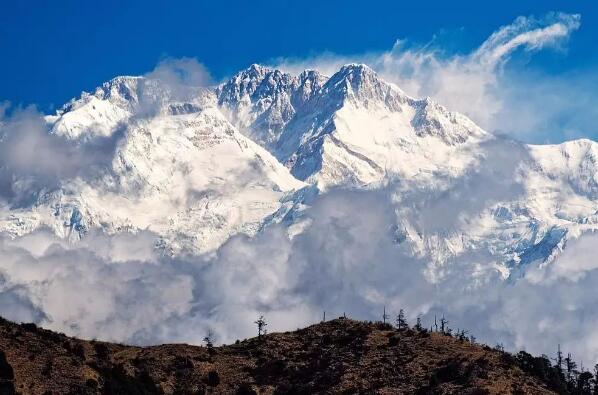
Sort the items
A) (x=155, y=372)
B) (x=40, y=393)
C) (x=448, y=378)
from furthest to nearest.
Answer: (x=155, y=372) < (x=448, y=378) < (x=40, y=393)

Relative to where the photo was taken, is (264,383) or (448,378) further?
(264,383)

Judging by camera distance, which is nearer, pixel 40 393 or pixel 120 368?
pixel 40 393

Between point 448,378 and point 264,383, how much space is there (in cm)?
3545

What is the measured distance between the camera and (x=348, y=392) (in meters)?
185

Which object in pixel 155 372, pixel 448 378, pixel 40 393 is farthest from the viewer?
pixel 155 372

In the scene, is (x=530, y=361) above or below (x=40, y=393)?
above

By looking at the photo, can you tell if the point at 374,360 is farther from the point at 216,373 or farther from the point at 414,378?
the point at 216,373

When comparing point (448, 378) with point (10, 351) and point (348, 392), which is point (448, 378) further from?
point (10, 351)

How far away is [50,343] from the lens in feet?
608

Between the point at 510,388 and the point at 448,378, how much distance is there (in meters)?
12.3

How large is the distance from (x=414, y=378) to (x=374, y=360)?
1182 cm

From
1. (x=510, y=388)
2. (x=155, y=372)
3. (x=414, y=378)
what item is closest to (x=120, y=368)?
(x=155, y=372)

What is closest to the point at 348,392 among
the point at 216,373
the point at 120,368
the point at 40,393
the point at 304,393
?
the point at 304,393

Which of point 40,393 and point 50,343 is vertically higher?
point 50,343
